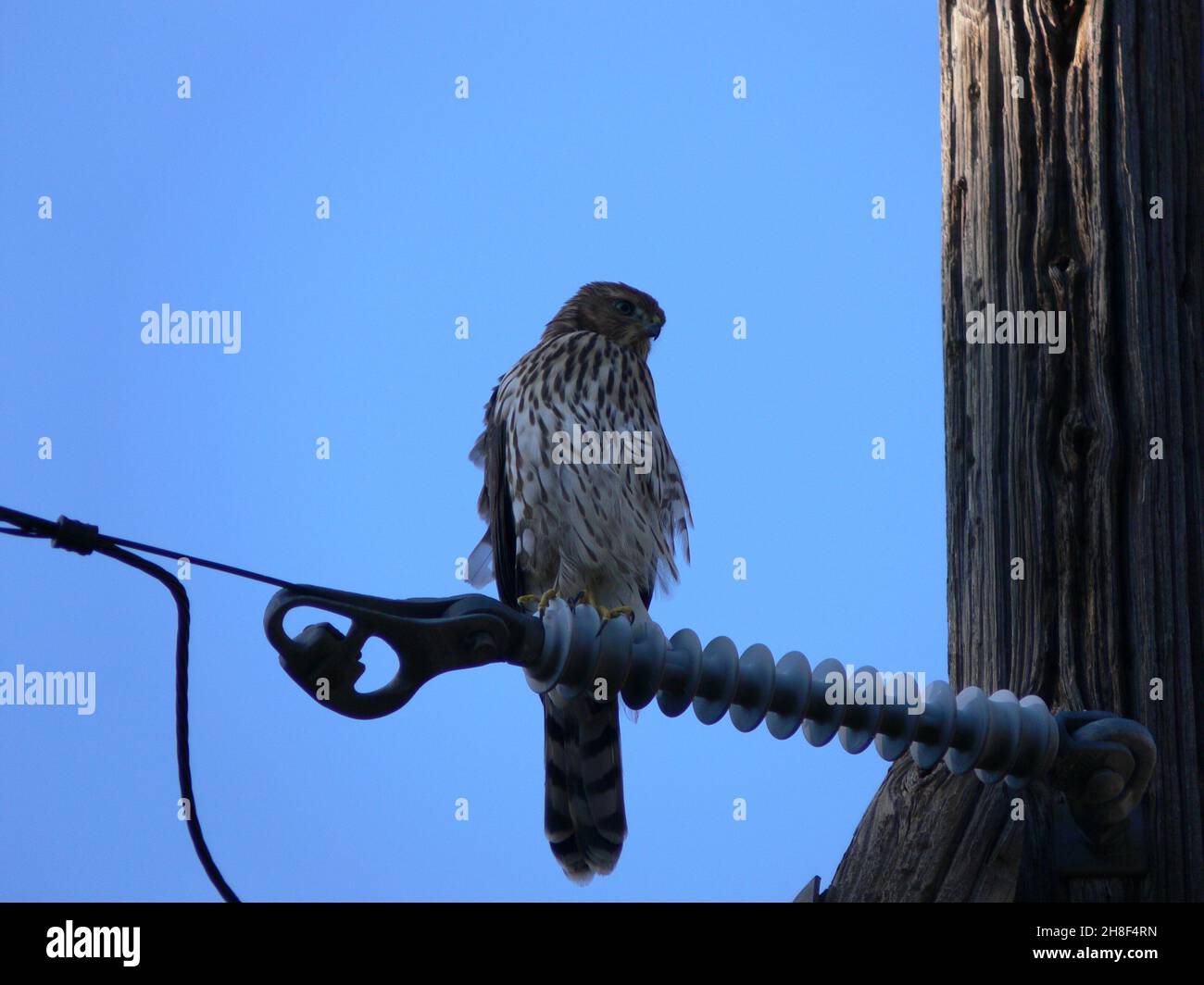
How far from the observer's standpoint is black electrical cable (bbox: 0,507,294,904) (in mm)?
2818


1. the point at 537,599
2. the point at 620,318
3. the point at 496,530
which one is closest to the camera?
the point at 537,599

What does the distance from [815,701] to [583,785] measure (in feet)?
8.14

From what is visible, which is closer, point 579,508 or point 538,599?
point 538,599

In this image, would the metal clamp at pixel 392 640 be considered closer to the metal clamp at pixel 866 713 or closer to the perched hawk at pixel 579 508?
the metal clamp at pixel 866 713

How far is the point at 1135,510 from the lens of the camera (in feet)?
11.8

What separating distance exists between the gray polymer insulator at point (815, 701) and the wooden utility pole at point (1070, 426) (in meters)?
0.19

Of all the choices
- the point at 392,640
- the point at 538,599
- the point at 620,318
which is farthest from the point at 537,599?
the point at 392,640

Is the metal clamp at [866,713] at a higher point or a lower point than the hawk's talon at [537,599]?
lower

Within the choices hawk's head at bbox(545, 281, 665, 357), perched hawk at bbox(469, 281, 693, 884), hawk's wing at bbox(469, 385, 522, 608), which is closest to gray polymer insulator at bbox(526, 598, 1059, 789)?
perched hawk at bbox(469, 281, 693, 884)

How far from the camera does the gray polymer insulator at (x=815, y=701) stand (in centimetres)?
330

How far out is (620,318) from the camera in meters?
7.16

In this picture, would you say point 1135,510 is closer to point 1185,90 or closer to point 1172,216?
point 1172,216

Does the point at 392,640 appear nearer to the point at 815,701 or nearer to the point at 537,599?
the point at 815,701

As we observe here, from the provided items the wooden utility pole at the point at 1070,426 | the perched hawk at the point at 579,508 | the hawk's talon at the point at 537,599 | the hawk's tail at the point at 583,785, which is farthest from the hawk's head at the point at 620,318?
the wooden utility pole at the point at 1070,426
